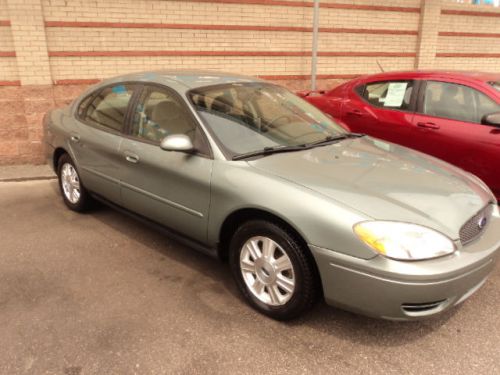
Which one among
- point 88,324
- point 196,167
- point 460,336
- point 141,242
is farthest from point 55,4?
point 460,336

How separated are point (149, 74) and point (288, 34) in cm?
484

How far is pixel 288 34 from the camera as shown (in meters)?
8.09

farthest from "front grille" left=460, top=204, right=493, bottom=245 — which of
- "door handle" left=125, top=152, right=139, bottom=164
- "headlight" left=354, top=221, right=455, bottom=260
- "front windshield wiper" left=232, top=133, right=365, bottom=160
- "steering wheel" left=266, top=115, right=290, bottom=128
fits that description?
"door handle" left=125, top=152, right=139, bottom=164

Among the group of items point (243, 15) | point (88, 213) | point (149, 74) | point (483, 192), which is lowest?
point (88, 213)

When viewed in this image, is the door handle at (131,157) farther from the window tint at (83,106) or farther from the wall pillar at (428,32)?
the wall pillar at (428,32)

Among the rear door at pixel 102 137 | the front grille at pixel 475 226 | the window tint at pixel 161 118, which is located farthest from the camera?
the rear door at pixel 102 137

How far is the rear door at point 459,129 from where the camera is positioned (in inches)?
168

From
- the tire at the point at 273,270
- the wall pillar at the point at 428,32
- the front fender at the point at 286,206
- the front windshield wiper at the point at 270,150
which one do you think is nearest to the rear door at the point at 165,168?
the front fender at the point at 286,206

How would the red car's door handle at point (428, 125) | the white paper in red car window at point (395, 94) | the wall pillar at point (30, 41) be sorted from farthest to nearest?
1. the wall pillar at point (30, 41)
2. the white paper in red car window at point (395, 94)
3. the red car's door handle at point (428, 125)

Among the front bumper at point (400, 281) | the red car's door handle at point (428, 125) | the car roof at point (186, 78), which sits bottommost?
the front bumper at point (400, 281)

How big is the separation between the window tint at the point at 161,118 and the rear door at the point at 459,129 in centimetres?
276

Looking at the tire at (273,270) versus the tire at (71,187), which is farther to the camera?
the tire at (71,187)

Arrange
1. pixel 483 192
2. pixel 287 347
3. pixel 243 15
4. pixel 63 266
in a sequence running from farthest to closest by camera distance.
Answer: pixel 243 15
pixel 63 266
pixel 483 192
pixel 287 347

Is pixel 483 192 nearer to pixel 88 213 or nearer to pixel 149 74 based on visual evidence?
pixel 149 74
